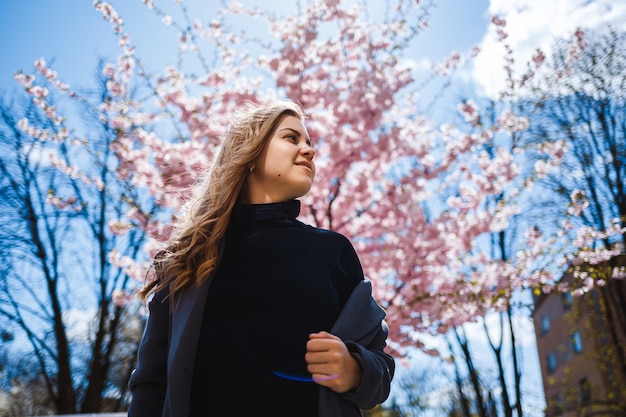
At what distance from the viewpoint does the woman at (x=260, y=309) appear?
1418mm

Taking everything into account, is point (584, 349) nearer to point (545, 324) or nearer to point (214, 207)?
point (545, 324)

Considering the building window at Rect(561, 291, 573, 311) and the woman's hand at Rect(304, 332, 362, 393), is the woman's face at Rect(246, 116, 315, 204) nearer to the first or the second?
the woman's hand at Rect(304, 332, 362, 393)

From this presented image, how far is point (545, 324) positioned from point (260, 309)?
1265 inches

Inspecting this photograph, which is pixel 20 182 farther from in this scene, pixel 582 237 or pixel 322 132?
pixel 582 237

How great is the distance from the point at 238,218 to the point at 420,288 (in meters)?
5.29

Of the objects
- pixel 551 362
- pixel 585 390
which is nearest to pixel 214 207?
pixel 585 390

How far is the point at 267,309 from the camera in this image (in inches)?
60.6

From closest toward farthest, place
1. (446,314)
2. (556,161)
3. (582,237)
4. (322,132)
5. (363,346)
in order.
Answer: (363,346) < (322,132) < (446,314) < (556,161) < (582,237)

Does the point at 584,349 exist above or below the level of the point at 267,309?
above

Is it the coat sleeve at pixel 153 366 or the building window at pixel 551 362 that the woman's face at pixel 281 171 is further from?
the building window at pixel 551 362

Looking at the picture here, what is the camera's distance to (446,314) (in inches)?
286

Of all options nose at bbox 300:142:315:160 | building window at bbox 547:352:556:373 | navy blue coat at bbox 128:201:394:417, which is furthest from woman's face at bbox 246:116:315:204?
building window at bbox 547:352:556:373

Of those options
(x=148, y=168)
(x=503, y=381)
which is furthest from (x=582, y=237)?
(x=148, y=168)

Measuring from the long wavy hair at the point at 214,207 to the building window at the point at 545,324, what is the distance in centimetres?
3122
